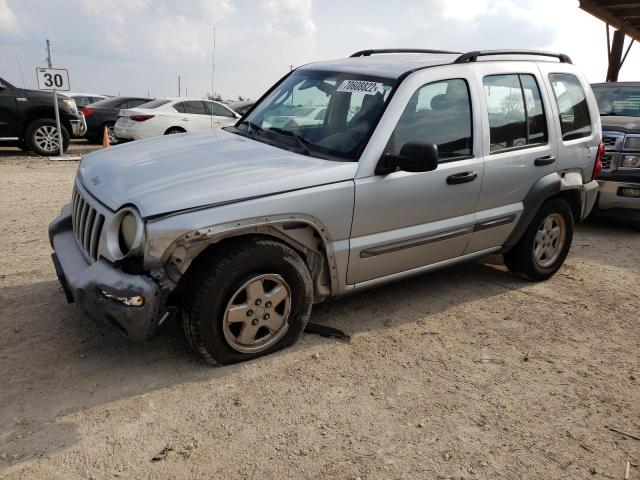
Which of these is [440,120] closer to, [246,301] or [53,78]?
[246,301]

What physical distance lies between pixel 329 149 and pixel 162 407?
5.92 feet

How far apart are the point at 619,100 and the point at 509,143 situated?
484cm

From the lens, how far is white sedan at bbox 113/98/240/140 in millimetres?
12906

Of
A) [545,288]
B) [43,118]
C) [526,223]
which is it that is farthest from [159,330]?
[43,118]

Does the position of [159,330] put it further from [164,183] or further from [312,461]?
[312,461]

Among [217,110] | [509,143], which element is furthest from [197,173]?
[217,110]

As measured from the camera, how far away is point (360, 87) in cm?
373

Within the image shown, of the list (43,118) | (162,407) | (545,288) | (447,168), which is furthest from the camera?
(43,118)

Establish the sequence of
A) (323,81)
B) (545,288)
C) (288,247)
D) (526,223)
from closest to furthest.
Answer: (288,247) < (323,81) < (526,223) < (545,288)

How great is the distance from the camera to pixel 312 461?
8.15 ft

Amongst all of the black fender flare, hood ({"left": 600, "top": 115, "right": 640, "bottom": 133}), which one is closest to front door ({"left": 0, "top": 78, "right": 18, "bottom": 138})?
the black fender flare

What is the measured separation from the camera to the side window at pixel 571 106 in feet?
15.0

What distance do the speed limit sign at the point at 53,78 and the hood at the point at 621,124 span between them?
407 inches

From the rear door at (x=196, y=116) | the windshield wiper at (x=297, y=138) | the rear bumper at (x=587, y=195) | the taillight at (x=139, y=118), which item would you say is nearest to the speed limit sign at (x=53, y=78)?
the taillight at (x=139, y=118)
